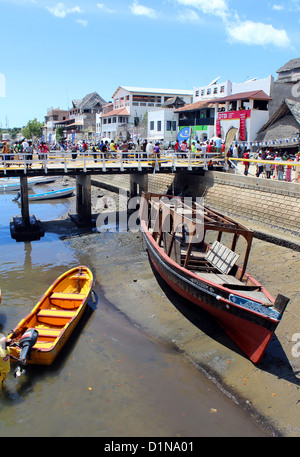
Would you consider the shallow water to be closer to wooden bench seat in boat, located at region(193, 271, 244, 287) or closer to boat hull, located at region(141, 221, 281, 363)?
boat hull, located at region(141, 221, 281, 363)

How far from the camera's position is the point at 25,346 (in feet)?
28.2

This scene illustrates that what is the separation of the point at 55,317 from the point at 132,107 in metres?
51.4

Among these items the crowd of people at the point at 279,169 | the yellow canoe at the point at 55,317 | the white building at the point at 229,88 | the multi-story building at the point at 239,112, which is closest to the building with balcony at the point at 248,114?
the multi-story building at the point at 239,112

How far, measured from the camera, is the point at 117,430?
7.11 meters

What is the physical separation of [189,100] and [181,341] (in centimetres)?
5725

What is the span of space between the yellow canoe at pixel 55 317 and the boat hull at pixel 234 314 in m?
3.26

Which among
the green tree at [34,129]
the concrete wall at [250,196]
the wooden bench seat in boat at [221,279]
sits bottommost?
the wooden bench seat in boat at [221,279]

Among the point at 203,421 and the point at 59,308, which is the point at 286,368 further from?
the point at 59,308

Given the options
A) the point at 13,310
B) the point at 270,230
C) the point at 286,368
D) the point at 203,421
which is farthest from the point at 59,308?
the point at 270,230

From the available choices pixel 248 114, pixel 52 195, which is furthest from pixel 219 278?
pixel 52 195

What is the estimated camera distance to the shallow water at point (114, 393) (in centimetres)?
719

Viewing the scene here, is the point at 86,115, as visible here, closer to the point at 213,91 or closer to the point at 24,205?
the point at 213,91

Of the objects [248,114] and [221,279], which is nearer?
Result: [221,279]

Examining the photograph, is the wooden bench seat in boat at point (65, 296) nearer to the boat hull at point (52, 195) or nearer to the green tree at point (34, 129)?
the boat hull at point (52, 195)
